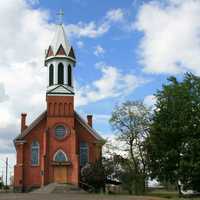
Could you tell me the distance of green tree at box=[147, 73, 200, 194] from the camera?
1763 inches

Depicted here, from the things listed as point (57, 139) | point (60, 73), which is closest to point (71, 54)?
point (60, 73)

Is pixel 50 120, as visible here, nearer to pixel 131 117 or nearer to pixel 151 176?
pixel 131 117

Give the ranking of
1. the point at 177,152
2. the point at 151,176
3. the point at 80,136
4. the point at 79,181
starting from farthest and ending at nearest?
1. the point at 80,136
2. the point at 79,181
3. the point at 151,176
4. the point at 177,152

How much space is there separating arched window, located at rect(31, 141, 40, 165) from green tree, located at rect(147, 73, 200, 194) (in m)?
19.7

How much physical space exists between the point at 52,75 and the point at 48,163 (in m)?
12.4

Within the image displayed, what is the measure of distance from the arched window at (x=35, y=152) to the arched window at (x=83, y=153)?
6.16 metres

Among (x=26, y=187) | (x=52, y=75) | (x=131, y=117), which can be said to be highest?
(x=52, y=75)

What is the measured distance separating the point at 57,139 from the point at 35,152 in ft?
11.9

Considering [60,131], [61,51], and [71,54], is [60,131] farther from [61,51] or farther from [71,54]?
[61,51]

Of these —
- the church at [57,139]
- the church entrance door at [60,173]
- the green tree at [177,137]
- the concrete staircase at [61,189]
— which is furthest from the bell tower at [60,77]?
the green tree at [177,137]

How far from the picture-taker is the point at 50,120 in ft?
207

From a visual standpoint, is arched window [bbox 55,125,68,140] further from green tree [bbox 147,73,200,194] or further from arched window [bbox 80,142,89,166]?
green tree [bbox 147,73,200,194]

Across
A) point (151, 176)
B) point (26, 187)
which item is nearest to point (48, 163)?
point (26, 187)

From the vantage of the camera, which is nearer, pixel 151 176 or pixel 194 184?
pixel 194 184
